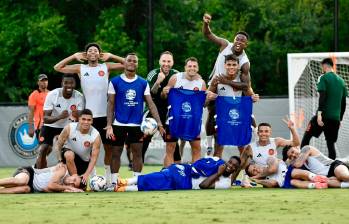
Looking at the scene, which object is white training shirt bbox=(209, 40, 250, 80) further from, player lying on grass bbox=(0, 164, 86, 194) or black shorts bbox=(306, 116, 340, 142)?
player lying on grass bbox=(0, 164, 86, 194)

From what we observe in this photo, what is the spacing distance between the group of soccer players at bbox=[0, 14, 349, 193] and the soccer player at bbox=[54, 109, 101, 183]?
1 cm

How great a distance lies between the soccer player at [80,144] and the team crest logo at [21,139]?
9.77 m

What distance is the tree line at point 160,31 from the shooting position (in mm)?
37531

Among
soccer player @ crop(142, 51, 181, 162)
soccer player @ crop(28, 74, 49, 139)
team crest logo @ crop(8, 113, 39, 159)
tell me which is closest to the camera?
soccer player @ crop(142, 51, 181, 162)

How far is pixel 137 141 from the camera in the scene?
1628cm

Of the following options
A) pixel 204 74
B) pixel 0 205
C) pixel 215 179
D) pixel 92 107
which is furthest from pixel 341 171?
pixel 204 74

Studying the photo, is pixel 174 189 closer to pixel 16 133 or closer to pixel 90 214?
pixel 90 214

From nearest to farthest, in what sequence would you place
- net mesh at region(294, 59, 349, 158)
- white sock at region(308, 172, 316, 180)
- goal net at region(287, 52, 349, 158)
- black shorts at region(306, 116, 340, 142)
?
white sock at region(308, 172, 316, 180) → black shorts at region(306, 116, 340, 142) → net mesh at region(294, 59, 349, 158) → goal net at region(287, 52, 349, 158)

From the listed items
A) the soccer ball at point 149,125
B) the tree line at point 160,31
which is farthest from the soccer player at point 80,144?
the tree line at point 160,31

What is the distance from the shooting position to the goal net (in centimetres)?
2462

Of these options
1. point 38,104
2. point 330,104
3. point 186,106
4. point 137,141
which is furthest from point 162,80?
point 38,104

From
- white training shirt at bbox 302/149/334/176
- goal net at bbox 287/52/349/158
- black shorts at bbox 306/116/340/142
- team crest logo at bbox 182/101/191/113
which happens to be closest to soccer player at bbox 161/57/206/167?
team crest logo at bbox 182/101/191/113

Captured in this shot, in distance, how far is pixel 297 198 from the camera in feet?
44.0

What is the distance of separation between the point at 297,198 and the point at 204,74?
82.3 feet
